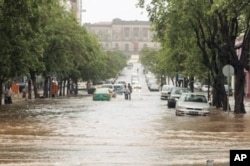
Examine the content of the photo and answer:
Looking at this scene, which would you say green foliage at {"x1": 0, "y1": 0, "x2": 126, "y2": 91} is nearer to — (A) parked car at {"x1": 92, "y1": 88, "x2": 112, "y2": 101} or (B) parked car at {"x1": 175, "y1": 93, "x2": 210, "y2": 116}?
(A) parked car at {"x1": 92, "y1": 88, "x2": 112, "y2": 101}

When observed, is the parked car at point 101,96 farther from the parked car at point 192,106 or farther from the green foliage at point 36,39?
the parked car at point 192,106

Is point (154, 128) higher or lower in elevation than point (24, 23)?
lower

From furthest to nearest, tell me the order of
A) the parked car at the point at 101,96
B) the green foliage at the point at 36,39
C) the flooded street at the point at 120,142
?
the parked car at the point at 101,96, the green foliage at the point at 36,39, the flooded street at the point at 120,142

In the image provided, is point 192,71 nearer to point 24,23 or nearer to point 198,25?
point 198,25

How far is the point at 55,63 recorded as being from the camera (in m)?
62.3

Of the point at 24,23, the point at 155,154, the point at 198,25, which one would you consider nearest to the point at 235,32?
the point at 198,25

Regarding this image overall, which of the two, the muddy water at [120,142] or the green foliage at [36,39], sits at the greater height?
the green foliage at [36,39]

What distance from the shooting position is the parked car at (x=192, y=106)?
3423 cm

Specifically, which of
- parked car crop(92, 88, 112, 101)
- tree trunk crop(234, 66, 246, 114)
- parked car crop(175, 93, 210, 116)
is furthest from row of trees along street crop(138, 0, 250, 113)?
parked car crop(92, 88, 112, 101)

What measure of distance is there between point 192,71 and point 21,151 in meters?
36.7

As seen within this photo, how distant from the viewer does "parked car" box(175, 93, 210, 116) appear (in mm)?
34234

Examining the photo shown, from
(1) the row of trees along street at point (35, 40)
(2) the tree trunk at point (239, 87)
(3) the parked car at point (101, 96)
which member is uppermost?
(1) the row of trees along street at point (35, 40)

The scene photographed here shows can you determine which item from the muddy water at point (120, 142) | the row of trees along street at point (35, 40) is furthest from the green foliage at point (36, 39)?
the muddy water at point (120, 142)

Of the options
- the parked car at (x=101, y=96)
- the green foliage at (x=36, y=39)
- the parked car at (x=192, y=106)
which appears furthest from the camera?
the parked car at (x=101, y=96)
